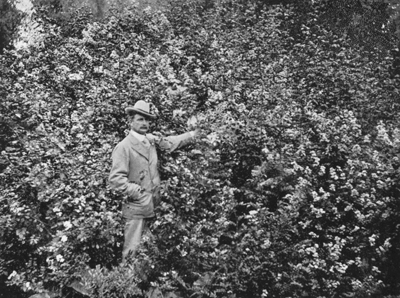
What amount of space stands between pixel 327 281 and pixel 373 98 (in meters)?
4.28

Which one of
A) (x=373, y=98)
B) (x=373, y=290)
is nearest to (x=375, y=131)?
(x=373, y=98)

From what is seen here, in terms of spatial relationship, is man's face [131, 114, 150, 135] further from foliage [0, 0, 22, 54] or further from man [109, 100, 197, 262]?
foliage [0, 0, 22, 54]

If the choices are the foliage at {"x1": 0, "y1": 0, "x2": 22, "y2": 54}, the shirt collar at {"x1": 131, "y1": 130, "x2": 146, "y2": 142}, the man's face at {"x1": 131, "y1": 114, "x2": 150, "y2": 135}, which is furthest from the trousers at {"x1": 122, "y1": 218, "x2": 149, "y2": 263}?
the foliage at {"x1": 0, "y1": 0, "x2": 22, "y2": 54}

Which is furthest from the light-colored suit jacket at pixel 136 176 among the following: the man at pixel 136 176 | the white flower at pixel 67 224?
the white flower at pixel 67 224

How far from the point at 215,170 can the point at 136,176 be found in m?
1.02

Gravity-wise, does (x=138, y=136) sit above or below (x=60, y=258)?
above

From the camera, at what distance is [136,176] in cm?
633

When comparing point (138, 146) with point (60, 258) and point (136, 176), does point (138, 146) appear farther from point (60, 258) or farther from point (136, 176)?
point (60, 258)

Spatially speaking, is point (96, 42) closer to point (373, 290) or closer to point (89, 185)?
point (89, 185)

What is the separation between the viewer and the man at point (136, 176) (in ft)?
20.0

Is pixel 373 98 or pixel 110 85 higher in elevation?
pixel 373 98

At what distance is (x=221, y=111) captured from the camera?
755cm

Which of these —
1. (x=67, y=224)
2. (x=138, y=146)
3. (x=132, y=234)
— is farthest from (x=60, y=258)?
(x=138, y=146)

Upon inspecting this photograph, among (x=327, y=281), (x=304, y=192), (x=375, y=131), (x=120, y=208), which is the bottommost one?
(x=120, y=208)
